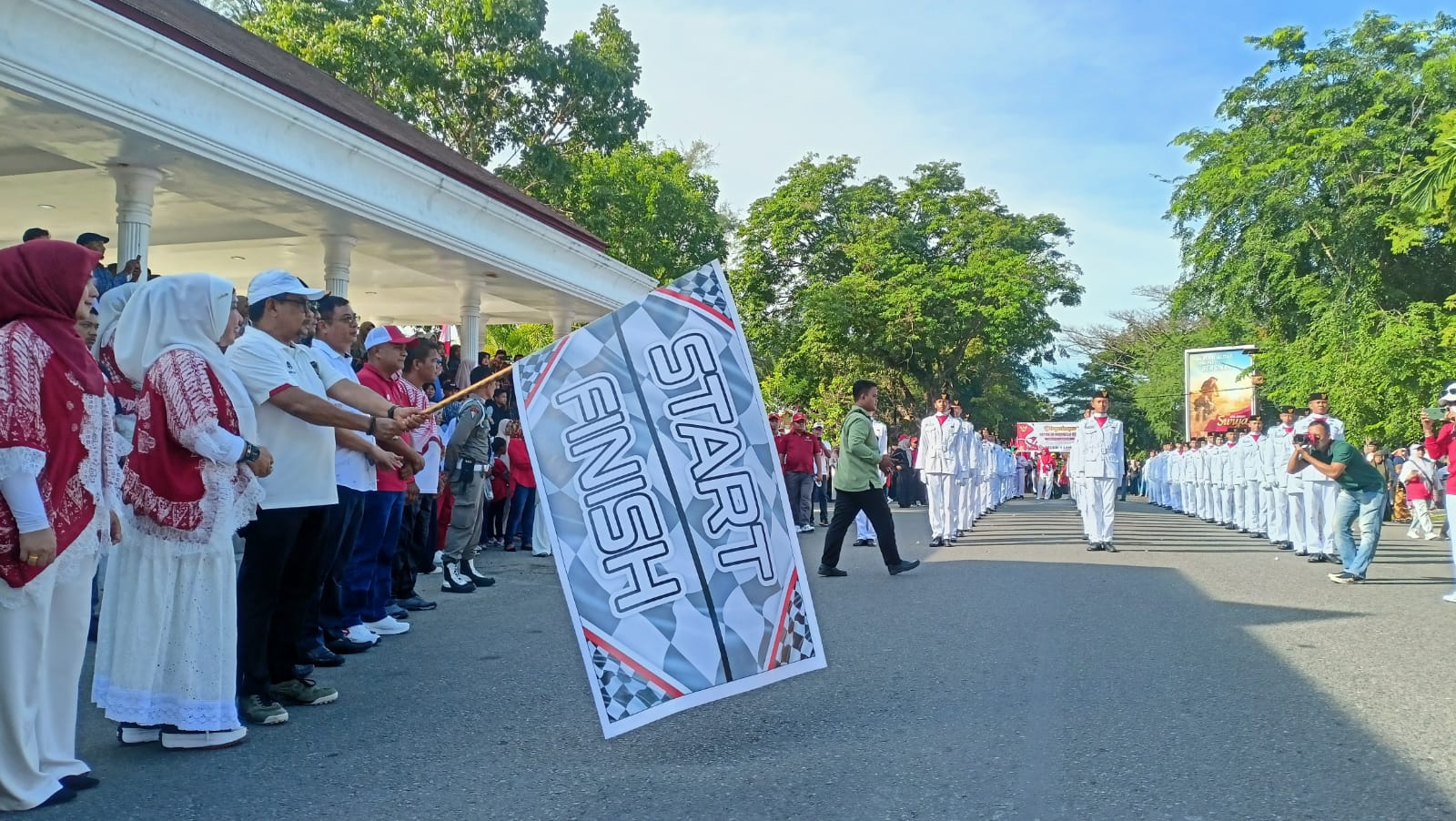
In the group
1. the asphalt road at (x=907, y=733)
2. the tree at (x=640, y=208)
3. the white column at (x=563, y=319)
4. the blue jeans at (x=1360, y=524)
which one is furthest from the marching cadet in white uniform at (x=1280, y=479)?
the tree at (x=640, y=208)

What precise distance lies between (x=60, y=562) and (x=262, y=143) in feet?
31.6

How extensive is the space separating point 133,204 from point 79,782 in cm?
951

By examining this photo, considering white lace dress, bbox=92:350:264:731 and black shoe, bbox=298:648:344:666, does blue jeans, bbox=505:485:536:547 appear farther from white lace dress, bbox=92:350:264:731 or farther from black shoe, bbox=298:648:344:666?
white lace dress, bbox=92:350:264:731

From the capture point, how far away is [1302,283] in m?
27.7

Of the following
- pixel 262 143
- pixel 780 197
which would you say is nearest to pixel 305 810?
pixel 262 143

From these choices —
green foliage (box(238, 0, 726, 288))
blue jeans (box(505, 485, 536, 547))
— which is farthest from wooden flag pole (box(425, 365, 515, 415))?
green foliage (box(238, 0, 726, 288))

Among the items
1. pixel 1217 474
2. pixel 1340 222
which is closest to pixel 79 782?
Result: pixel 1217 474

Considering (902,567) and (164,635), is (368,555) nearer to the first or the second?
(164,635)

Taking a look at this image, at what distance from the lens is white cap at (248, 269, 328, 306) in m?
5.14

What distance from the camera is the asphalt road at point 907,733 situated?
393 centimetres

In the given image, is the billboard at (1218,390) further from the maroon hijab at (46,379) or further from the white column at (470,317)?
the maroon hijab at (46,379)

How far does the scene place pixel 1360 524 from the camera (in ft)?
36.8

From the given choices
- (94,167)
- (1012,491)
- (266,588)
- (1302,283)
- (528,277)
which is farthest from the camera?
(1012,491)

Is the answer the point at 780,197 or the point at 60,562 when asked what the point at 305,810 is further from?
the point at 780,197
